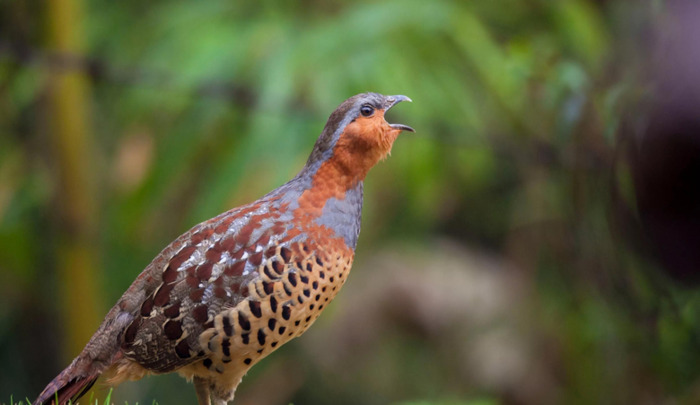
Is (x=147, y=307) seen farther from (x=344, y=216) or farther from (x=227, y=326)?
(x=344, y=216)

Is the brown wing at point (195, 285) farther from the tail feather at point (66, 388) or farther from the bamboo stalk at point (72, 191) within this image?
the bamboo stalk at point (72, 191)

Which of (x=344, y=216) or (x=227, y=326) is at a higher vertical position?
(x=344, y=216)

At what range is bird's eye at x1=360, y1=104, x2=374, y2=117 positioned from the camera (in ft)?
8.86

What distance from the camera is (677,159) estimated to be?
2023 mm

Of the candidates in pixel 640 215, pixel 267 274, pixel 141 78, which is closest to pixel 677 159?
pixel 640 215

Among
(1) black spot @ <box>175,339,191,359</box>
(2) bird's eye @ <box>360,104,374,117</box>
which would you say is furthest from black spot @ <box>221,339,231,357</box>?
(2) bird's eye @ <box>360,104,374,117</box>

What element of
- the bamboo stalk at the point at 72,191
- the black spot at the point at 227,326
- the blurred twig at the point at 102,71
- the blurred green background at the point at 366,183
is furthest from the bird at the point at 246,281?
the blurred twig at the point at 102,71

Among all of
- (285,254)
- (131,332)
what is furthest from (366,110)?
(131,332)

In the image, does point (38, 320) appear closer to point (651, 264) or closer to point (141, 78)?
point (141, 78)

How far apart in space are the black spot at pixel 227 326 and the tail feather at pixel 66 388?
528 mm

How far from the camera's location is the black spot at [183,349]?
8.67 ft

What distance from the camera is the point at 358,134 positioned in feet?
8.78

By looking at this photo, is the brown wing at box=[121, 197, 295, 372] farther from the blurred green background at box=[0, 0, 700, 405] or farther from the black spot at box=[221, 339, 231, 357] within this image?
the blurred green background at box=[0, 0, 700, 405]

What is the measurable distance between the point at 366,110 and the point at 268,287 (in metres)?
0.65
